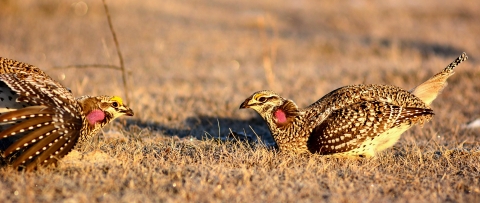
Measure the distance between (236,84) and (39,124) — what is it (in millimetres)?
6240

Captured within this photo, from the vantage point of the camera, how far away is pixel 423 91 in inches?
245

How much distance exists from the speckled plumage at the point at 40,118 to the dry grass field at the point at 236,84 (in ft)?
0.64

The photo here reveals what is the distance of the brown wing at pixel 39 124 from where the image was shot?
4.34 m

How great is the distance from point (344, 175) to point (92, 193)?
2.17m

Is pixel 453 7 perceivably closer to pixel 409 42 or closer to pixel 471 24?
pixel 471 24

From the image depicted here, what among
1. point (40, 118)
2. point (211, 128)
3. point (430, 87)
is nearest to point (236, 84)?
point (211, 128)

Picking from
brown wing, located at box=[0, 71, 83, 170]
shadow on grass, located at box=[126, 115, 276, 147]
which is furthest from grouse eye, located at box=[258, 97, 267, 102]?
brown wing, located at box=[0, 71, 83, 170]

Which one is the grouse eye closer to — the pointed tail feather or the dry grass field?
the dry grass field

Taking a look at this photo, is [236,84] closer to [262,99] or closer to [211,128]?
[211,128]

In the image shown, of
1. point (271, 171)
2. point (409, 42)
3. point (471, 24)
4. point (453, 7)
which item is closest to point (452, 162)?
point (271, 171)

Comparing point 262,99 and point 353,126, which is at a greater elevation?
point 262,99

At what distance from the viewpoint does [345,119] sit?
528 cm

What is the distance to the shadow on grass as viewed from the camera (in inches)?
267

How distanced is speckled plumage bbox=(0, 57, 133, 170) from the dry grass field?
194mm
